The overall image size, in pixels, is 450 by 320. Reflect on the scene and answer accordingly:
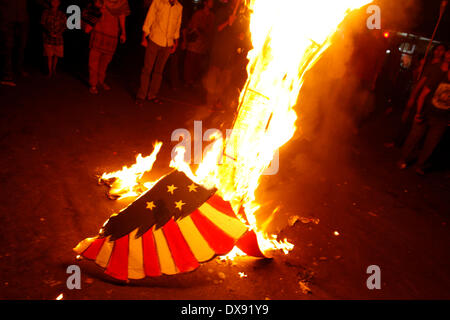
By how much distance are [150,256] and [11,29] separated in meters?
6.31

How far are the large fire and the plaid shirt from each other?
5.16 m

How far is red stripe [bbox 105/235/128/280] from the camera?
10.5ft

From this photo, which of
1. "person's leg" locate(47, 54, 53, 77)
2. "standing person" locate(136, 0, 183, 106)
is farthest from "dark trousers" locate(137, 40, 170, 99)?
"person's leg" locate(47, 54, 53, 77)

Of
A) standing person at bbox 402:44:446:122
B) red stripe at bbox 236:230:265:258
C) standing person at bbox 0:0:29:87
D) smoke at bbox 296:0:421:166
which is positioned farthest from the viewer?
smoke at bbox 296:0:421:166

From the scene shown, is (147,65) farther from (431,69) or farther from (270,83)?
(431,69)

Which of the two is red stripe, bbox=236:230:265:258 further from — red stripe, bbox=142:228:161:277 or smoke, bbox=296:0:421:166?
smoke, bbox=296:0:421:166

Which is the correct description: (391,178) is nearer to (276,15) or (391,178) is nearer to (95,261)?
(276,15)

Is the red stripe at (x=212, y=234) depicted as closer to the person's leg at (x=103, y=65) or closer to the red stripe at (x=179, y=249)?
the red stripe at (x=179, y=249)

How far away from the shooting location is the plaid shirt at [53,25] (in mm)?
7750

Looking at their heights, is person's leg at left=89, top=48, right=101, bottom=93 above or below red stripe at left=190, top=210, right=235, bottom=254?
above

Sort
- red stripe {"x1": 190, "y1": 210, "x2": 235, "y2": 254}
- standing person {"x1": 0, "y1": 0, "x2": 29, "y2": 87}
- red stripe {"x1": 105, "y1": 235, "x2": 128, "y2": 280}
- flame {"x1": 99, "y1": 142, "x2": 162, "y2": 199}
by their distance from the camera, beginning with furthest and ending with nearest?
standing person {"x1": 0, "y1": 0, "x2": 29, "y2": 87}, flame {"x1": 99, "y1": 142, "x2": 162, "y2": 199}, red stripe {"x1": 190, "y1": 210, "x2": 235, "y2": 254}, red stripe {"x1": 105, "y1": 235, "x2": 128, "y2": 280}

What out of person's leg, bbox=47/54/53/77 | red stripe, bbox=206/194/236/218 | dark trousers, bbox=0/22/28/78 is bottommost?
red stripe, bbox=206/194/236/218

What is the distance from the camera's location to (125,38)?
26.5 feet
